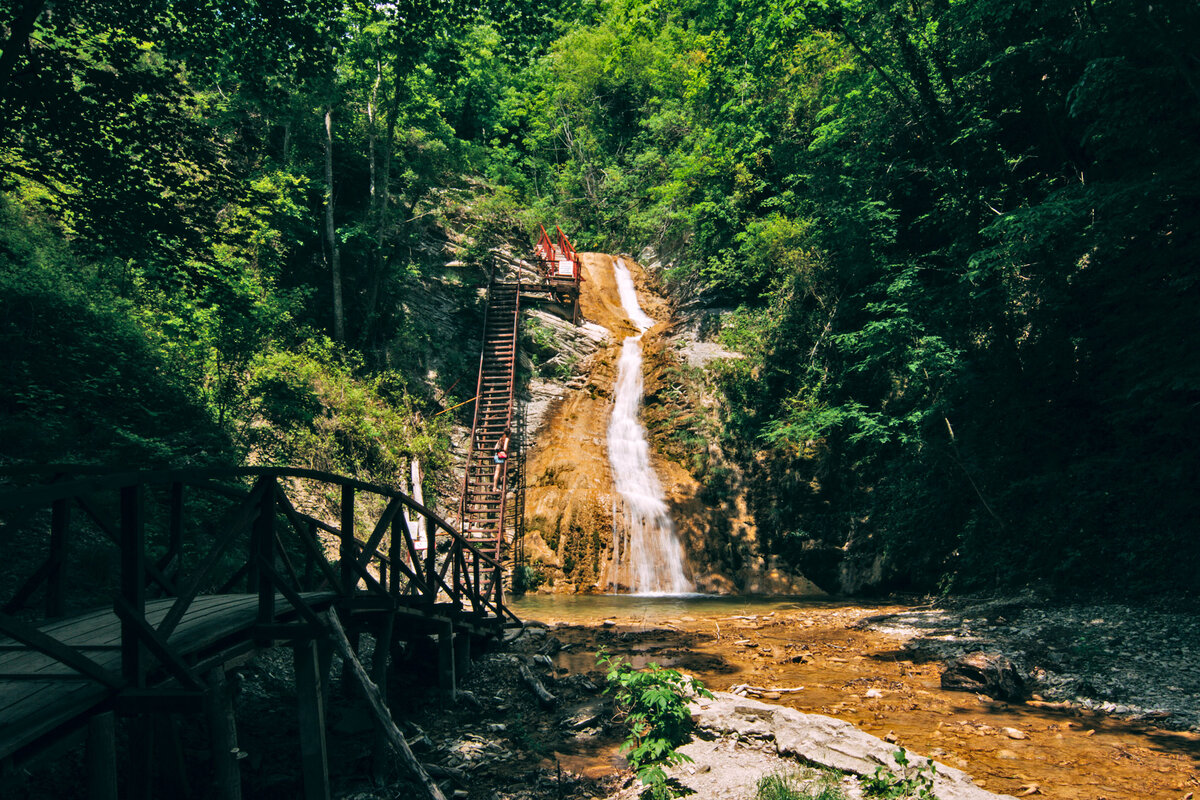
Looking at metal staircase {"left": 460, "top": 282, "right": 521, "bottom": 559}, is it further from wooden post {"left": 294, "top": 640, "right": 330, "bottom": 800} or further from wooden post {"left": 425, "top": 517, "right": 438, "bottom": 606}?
wooden post {"left": 294, "top": 640, "right": 330, "bottom": 800}

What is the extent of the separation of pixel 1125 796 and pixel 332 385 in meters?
16.5

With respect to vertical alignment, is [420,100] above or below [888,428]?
above

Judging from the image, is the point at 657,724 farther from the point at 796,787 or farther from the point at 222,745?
the point at 222,745

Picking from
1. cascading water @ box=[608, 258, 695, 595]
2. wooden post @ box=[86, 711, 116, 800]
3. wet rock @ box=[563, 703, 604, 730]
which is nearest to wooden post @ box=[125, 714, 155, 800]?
wooden post @ box=[86, 711, 116, 800]

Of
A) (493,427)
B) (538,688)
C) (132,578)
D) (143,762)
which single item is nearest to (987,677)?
(538,688)

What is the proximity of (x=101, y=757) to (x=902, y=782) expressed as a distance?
5093 millimetres

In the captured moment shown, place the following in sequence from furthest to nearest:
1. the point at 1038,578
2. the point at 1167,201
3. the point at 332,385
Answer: the point at 332,385 < the point at 1038,578 < the point at 1167,201

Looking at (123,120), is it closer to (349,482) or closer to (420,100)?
(349,482)

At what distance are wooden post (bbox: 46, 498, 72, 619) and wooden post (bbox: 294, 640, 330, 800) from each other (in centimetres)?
161

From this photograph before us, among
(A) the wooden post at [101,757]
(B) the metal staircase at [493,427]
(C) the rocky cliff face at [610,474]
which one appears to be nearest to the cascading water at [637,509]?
(C) the rocky cliff face at [610,474]

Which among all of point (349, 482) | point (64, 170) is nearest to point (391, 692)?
point (349, 482)

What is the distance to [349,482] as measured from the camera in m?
5.21

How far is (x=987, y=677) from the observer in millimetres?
7355

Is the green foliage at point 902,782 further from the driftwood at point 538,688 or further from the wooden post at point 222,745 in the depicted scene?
the wooden post at point 222,745
